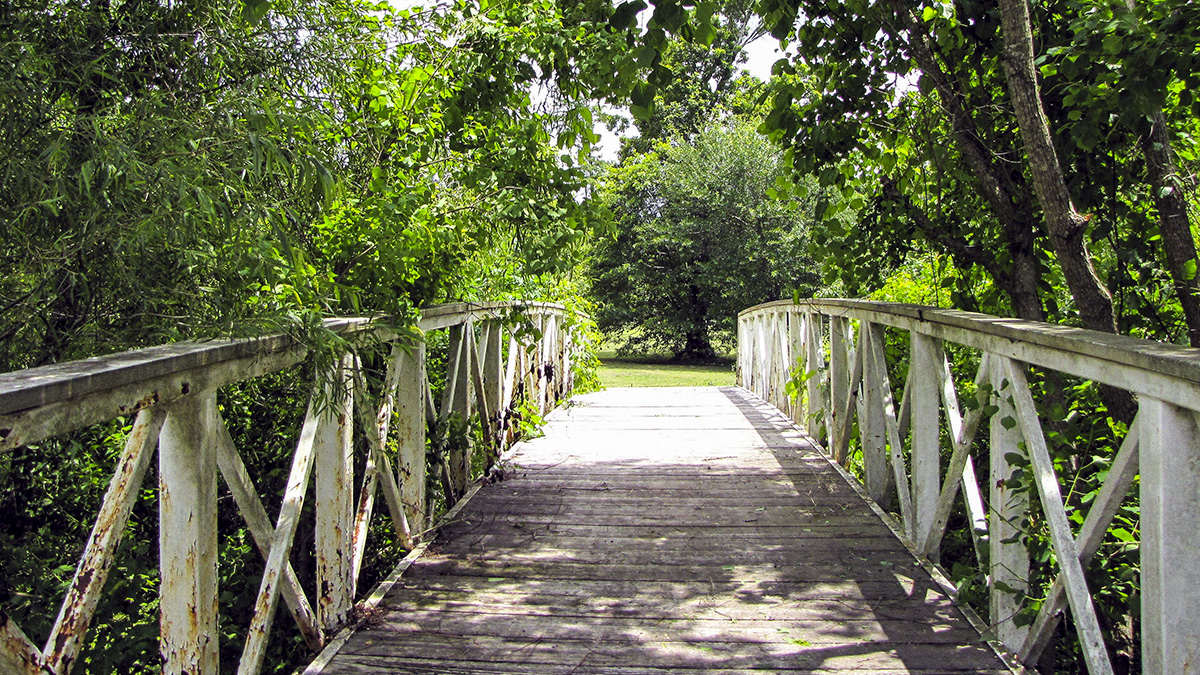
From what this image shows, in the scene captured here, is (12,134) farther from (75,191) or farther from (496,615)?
(496,615)

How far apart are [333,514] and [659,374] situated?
51.3 ft

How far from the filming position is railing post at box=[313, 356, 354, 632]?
2.58m

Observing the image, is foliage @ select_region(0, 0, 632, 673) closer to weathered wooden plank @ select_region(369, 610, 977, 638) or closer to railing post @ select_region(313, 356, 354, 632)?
railing post @ select_region(313, 356, 354, 632)

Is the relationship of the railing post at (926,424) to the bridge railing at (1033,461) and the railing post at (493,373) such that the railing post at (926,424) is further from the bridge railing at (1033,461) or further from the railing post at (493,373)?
the railing post at (493,373)

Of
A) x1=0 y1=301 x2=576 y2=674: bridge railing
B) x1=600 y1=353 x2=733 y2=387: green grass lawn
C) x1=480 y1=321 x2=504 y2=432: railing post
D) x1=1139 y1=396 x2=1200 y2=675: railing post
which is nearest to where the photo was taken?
x1=0 y1=301 x2=576 y2=674: bridge railing

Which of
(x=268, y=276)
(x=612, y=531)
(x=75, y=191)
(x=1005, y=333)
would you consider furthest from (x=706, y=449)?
(x=75, y=191)

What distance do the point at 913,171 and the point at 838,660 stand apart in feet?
8.03

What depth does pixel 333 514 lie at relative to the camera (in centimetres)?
263

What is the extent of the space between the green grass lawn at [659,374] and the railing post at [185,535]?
512 inches

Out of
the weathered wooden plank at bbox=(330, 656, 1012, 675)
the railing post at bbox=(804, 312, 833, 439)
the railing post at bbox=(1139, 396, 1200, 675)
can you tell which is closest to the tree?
the railing post at bbox=(804, 312, 833, 439)

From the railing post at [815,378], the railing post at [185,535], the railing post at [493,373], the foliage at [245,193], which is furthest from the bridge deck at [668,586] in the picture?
the foliage at [245,193]

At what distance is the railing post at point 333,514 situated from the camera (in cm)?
258

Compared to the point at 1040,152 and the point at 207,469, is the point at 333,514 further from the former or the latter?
the point at 1040,152

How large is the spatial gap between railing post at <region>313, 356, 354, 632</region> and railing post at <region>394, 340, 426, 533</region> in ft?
2.39
